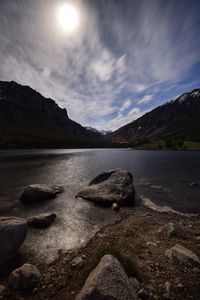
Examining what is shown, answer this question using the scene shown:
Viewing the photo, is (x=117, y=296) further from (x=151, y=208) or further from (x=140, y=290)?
(x=151, y=208)

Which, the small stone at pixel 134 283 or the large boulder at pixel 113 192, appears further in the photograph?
the large boulder at pixel 113 192

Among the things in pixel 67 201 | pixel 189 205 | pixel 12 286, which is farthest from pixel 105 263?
pixel 189 205

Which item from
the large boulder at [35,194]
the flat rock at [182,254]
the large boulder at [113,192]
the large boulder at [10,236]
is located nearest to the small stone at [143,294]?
the flat rock at [182,254]

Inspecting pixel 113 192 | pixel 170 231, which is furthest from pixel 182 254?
pixel 113 192

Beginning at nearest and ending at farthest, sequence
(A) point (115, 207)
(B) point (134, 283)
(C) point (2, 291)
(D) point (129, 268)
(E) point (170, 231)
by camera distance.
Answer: (B) point (134, 283) < (C) point (2, 291) < (D) point (129, 268) < (E) point (170, 231) < (A) point (115, 207)

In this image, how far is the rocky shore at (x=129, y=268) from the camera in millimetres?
6159

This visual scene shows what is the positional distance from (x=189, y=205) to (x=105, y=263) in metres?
16.6

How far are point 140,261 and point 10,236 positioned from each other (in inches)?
307

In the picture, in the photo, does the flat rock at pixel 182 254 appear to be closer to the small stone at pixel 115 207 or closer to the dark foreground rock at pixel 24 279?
the dark foreground rock at pixel 24 279

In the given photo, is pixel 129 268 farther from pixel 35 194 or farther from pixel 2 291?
pixel 35 194

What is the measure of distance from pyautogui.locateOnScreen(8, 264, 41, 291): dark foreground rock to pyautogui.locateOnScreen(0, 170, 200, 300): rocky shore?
3.2 inches

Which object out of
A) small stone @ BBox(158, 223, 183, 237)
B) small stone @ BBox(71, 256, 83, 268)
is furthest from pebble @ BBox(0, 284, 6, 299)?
small stone @ BBox(158, 223, 183, 237)

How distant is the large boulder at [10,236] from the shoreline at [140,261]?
2.38 metres

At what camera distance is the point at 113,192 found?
20016 millimetres
